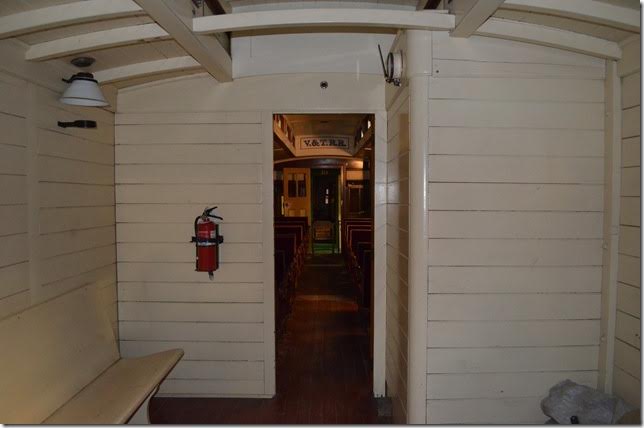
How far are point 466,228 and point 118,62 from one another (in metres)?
2.40

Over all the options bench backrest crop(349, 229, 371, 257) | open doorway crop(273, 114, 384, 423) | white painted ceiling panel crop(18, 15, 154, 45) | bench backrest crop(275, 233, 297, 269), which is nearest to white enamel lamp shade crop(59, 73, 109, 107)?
white painted ceiling panel crop(18, 15, 154, 45)

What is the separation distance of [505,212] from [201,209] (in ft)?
6.95

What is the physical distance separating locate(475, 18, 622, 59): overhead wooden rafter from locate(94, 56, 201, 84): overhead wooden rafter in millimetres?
1833

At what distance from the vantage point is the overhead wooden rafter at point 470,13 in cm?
189

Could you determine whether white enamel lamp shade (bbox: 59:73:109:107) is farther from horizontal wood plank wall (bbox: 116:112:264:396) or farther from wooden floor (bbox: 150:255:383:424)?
wooden floor (bbox: 150:255:383:424)

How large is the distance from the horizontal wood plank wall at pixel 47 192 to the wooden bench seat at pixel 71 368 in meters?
0.12

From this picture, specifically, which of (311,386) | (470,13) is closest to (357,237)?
(311,386)

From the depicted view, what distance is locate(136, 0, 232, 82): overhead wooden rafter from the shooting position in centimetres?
190

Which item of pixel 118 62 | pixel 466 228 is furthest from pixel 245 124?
pixel 466 228

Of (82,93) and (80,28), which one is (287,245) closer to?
(82,93)

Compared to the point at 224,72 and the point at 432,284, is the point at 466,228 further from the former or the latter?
the point at 224,72

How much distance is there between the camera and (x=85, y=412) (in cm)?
219

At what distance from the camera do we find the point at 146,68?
288 centimetres

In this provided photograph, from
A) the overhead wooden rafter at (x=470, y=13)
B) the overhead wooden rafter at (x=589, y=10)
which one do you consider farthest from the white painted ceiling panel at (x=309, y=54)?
the overhead wooden rafter at (x=589, y=10)
